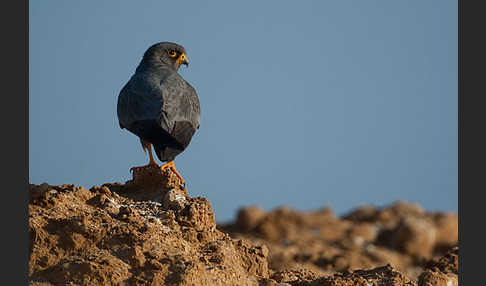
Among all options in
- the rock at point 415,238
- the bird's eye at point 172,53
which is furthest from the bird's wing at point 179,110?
the rock at point 415,238

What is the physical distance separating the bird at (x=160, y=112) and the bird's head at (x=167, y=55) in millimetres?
357

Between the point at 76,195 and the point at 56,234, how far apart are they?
2.26ft

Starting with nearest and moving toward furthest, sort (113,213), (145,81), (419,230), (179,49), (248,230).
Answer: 1. (113,213)
2. (145,81)
3. (179,49)
4. (419,230)
5. (248,230)

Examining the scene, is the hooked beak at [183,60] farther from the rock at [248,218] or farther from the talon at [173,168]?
the rock at [248,218]

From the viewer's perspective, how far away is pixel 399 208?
2667 centimetres

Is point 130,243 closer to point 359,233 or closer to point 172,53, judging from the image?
point 172,53

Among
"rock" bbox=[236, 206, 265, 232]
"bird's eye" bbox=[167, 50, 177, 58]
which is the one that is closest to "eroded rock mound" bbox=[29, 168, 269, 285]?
"bird's eye" bbox=[167, 50, 177, 58]

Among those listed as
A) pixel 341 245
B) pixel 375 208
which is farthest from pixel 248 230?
pixel 375 208

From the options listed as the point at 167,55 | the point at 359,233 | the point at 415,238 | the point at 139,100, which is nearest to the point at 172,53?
the point at 167,55

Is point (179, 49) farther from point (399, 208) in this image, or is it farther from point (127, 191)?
point (399, 208)

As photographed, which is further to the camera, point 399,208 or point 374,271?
point 399,208

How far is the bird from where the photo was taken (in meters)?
→ 7.73

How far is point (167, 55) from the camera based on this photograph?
9.24 m

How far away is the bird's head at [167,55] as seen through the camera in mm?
9086
